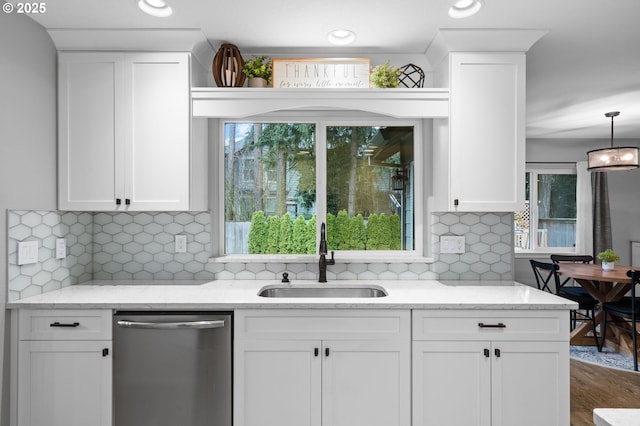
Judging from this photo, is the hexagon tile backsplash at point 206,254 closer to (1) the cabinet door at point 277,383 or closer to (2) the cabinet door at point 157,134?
(2) the cabinet door at point 157,134

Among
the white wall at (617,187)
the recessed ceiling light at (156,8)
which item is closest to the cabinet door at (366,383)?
the recessed ceiling light at (156,8)

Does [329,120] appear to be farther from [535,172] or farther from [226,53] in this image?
[535,172]

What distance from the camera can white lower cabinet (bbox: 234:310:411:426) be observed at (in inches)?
75.6

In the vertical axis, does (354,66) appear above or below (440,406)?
above

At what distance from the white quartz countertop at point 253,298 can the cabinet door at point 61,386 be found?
0.23m

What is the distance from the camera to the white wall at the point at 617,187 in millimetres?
5809

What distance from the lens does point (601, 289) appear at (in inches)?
161

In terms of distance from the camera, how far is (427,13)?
2.04 meters

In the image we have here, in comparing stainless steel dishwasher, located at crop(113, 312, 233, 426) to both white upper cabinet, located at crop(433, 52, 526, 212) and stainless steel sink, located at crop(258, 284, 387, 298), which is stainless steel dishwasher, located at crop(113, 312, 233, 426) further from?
white upper cabinet, located at crop(433, 52, 526, 212)

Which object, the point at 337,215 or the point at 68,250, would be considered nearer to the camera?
the point at 68,250

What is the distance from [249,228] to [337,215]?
Answer: 0.62 metres

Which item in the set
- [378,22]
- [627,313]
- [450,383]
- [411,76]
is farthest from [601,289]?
[378,22]

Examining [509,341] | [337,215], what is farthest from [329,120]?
[509,341]

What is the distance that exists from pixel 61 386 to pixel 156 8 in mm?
1948
